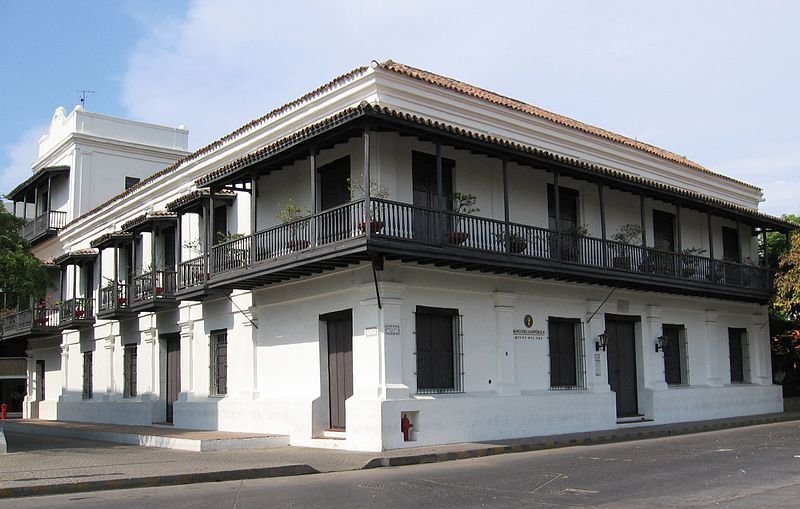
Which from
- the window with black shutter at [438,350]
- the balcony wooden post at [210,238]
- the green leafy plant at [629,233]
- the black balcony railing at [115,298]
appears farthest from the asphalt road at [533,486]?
the black balcony railing at [115,298]

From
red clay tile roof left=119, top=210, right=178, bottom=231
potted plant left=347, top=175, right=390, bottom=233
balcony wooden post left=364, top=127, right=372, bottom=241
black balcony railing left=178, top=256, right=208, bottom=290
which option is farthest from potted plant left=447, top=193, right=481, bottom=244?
red clay tile roof left=119, top=210, right=178, bottom=231

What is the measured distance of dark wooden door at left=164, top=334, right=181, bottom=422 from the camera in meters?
22.6

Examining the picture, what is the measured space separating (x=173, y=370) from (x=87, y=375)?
7182mm

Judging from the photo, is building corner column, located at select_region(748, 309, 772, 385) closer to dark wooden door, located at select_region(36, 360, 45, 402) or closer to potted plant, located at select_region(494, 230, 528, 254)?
potted plant, located at select_region(494, 230, 528, 254)

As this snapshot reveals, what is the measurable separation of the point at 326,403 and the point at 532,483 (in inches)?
262

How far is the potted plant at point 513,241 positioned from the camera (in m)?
16.9

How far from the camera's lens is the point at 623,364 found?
70.1ft

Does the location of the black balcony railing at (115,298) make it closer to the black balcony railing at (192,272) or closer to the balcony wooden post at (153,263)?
the balcony wooden post at (153,263)

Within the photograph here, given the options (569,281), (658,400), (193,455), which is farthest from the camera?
(658,400)

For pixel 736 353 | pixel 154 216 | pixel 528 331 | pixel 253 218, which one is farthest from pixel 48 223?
pixel 736 353

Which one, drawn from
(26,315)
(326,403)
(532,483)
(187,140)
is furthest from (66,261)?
(532,483)

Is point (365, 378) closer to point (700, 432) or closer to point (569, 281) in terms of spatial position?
point (569, 281)

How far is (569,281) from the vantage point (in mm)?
19266

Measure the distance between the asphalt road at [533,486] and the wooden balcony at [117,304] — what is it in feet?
42.4
